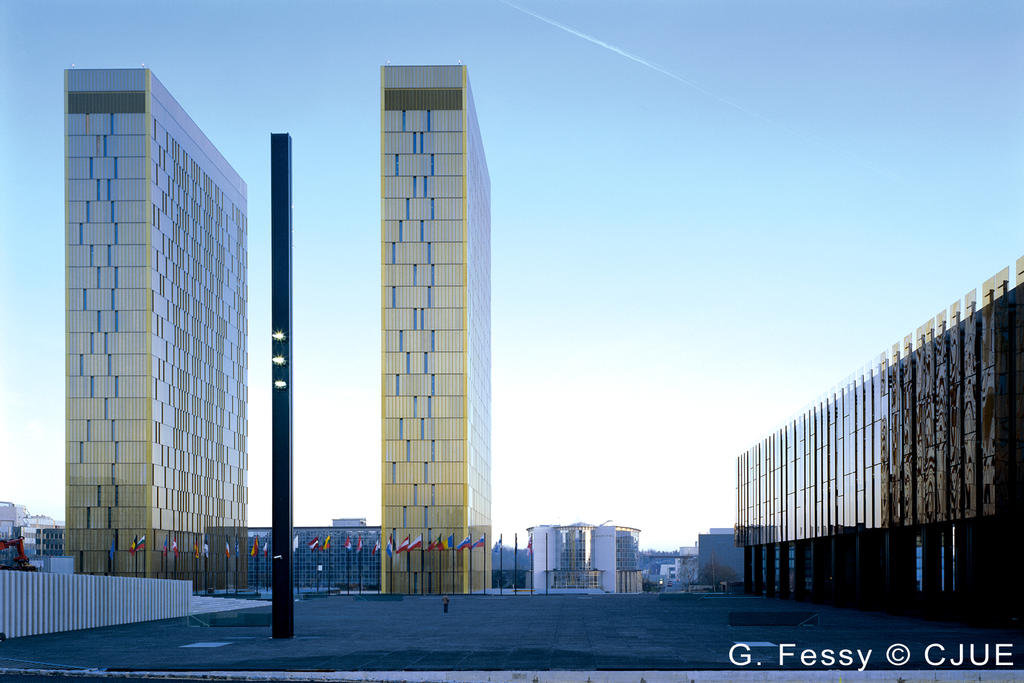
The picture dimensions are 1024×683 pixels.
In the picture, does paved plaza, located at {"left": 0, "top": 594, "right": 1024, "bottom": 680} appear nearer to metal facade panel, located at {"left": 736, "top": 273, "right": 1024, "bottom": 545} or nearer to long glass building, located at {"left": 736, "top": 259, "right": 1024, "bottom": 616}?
long glass building, located at {"left": 736, "top": 259, "right": 1024, "bottom": 616}

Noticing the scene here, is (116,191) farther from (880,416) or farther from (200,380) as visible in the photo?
(880,416)

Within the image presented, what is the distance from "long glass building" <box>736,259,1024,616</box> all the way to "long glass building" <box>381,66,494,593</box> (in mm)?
43600

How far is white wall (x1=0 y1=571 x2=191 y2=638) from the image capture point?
3894cm

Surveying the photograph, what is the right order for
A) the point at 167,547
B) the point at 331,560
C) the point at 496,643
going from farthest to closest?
the point at 331,560, the point at 167,547, the point at 496,643

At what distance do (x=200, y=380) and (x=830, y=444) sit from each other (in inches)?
3205

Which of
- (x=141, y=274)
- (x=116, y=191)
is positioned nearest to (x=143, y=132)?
(x=116, y=191)

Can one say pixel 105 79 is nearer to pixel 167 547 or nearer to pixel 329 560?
pixel 167 547

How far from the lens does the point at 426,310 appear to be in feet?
385

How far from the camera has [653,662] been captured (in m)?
29.2

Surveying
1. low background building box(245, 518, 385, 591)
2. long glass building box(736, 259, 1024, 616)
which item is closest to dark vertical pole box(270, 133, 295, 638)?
long glass building box(736, 259, 1024, 616)

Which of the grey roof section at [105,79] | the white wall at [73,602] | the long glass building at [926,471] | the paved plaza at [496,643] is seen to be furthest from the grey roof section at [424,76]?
the paved plaza at [496,643]

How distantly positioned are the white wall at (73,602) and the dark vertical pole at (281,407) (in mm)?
9077

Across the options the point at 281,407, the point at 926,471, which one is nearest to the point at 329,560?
the point at 926,471

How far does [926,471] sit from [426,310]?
7189 centimetres
